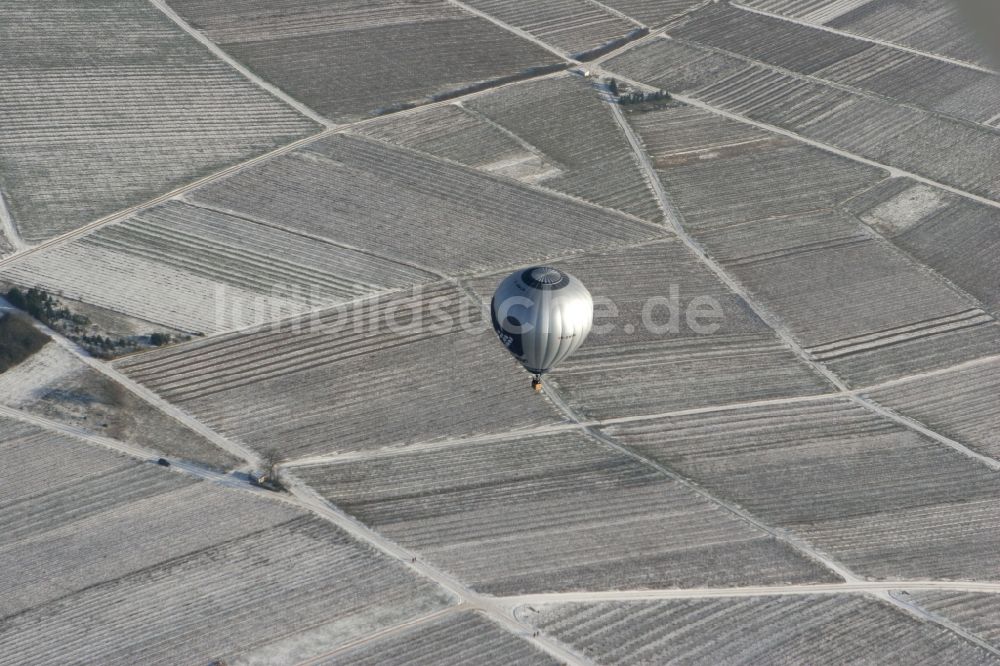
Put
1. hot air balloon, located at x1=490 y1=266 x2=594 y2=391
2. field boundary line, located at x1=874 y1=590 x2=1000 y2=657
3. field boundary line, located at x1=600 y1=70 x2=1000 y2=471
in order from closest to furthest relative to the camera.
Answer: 1. field boundary line, located at x1=874 y1=590 x2=1000 y2=657
2. hot air balloon, located at x1=490 y1=266 x2=594 y2=391
3. field boundary line, located at x1=600 y1=70 x2=1000 y2=471

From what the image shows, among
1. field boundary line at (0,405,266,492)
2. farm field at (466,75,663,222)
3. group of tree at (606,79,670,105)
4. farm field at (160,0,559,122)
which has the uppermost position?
farm field at (160,0,559,122)

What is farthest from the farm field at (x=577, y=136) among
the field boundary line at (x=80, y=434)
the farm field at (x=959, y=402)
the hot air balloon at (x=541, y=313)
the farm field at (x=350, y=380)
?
the field boundary line at (x=80, y=434)

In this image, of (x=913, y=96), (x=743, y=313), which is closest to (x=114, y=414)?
(x=743, y=313)

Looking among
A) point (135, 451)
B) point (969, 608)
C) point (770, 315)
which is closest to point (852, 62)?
point (770, 315)

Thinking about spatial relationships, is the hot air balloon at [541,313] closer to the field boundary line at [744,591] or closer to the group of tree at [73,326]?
the field boundary line at [744,591]

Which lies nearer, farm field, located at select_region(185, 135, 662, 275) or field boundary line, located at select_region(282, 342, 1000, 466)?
field boundary line, located at select_region(282, 342, 1000, 466)

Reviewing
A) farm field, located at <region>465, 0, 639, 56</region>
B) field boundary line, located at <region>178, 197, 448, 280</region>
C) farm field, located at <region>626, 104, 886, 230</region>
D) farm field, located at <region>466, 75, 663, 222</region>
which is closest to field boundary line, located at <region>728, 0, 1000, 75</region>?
farm field, located at <region>465, 0, 639, 56</region>

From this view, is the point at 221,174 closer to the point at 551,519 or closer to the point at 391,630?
the point at 551,519

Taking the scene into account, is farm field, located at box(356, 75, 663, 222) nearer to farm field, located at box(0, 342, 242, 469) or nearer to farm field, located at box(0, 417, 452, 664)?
farm field, located at box(0, 342, 242, 469)
